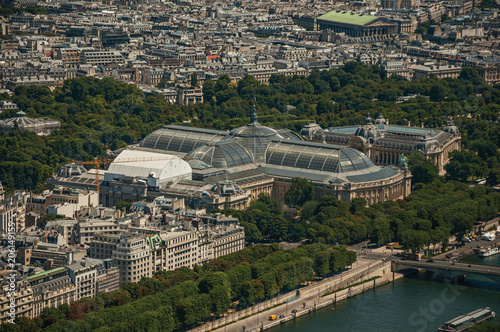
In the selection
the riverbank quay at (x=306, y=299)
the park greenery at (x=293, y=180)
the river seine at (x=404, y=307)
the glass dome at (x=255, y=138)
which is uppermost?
the glass dome at (x=255, y=138)

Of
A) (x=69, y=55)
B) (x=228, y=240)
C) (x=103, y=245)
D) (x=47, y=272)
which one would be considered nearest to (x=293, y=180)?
(x=228, y=240)

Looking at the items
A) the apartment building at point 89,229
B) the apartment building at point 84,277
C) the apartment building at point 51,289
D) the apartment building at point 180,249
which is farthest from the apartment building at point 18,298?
the apartment building at point 89,229

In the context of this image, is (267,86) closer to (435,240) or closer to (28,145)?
(28,145)

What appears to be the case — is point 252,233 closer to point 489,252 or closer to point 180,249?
point 180,249

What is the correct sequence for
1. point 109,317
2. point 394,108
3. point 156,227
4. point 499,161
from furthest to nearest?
1. point 394,108
2. point 499,161
3. point 156,227
4. point 109,317

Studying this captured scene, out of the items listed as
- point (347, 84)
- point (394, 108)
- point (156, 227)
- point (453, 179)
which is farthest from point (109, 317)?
point (347, 84)

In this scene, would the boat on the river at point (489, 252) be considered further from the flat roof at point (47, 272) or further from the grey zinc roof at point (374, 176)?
the flat roof at point (47, 272)
